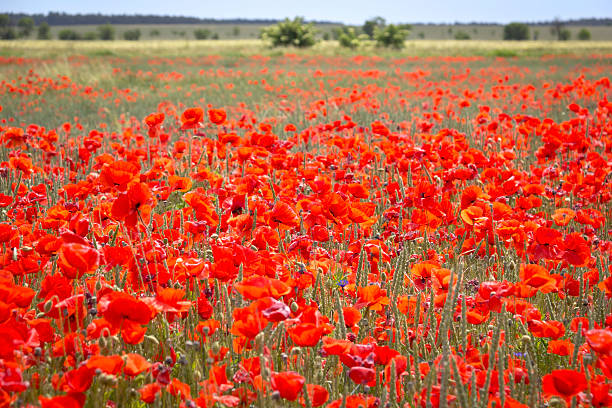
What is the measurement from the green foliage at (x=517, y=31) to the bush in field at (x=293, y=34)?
185ft

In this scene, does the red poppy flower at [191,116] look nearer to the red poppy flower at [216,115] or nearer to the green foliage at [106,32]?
the red poppy flower at [216,115]

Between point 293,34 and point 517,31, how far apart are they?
59064 millimetres

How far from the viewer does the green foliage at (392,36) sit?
4462 centimetres

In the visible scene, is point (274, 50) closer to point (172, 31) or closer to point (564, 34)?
point (564, 34)

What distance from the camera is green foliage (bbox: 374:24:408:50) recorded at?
44.6 meters

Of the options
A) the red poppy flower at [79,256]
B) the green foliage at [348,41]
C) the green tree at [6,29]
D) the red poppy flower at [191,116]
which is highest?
the green tree at [6,29]

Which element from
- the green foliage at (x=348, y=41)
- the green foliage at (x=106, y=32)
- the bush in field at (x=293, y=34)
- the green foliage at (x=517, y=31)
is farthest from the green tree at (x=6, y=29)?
the green foliage at (x=517, y=31)

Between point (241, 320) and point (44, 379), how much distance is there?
25.7 inches

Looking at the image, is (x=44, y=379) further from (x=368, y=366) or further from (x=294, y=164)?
(x=294, y=164)

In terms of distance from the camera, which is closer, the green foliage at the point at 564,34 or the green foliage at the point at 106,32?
the green foliage at the point at 564,34

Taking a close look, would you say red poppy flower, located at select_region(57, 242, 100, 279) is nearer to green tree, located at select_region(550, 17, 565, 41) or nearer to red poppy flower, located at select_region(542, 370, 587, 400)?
red poppy flower, located at select_region(542, 370, 587, 400)

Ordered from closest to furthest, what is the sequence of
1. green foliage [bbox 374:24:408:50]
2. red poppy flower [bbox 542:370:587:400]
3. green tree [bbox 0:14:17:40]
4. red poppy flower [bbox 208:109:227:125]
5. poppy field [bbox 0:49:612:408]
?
1. red poppy flower [bbox 542:370:587:400]
2. poppy field [bbox 0:49:612:408]
3. red poppy flower [bbox 208:109:227:125]
4. green foliage [bbox 374:24:408:50]
5. green tree [bbox 0:14:17:40]

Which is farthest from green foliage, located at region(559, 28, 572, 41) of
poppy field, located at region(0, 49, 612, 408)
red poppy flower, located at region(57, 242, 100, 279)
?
red poppy flower, located at region(57, 242, 100, 279)

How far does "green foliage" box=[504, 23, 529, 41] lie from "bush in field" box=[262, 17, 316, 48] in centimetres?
5631
